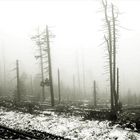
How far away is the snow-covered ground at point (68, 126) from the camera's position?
14414 millimetres

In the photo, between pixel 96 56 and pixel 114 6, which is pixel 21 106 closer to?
pixel 114 6

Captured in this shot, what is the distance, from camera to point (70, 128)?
652 inches

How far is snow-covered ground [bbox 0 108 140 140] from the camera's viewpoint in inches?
567

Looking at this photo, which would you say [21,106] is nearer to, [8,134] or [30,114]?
[30,114]

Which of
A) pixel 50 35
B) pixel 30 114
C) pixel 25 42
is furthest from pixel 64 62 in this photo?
pixel 30 114

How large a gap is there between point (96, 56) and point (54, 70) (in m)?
43.4

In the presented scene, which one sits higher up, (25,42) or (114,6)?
(25,42)

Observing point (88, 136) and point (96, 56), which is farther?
point (96, 56)

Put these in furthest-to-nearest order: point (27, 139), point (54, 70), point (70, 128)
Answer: point (54, 70) < point (70, 128) < point (27, 139)

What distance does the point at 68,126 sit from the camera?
55.9 feet

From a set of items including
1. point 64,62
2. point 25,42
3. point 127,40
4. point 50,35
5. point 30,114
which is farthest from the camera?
point 127,40

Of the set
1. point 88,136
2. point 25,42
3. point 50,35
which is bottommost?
point 88,136

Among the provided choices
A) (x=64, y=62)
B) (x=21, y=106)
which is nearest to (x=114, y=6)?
(x=21, y=106)

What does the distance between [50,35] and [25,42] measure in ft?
478
